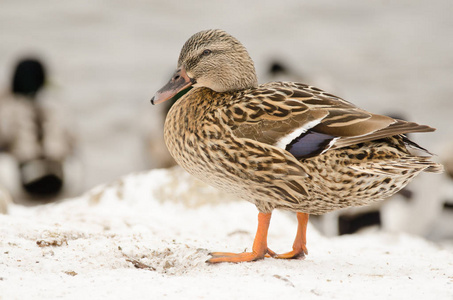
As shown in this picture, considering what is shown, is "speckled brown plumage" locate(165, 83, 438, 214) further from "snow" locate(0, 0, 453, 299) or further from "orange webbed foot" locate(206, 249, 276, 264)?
"snow" locate(0, 0, 453, 299)

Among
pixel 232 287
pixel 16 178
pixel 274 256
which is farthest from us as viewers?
pixel 16 178

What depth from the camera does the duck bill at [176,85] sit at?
388 centimetres

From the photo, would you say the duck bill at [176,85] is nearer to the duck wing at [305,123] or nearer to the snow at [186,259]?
the duck wing at [305,123]

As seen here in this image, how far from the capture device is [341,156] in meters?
3.45

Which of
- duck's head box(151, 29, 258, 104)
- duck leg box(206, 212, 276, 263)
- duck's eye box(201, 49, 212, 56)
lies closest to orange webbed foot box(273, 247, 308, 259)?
duck leg box(206, 212, 276, 263)

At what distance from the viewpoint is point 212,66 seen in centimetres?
386

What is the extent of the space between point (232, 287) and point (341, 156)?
2.97 ft

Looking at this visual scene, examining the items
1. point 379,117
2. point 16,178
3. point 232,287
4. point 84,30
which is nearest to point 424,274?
point 379,117

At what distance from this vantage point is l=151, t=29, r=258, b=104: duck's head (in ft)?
12.6

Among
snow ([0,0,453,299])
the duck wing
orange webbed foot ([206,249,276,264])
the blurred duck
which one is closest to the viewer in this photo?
snow ([0,0,453,299])

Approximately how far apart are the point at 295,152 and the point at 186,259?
0.82 m

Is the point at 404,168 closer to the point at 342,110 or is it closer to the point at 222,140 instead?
the point at 342,110

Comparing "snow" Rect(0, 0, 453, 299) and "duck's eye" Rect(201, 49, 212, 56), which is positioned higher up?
"duck's eye" Rect(201, 49, 212, 56)

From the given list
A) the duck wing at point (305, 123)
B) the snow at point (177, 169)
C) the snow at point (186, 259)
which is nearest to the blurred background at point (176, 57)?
the snow at point (177, 169)
